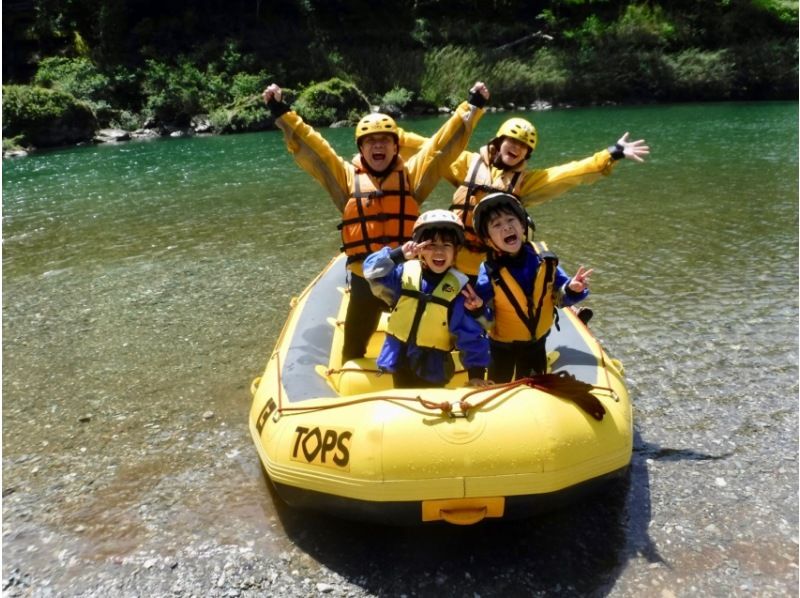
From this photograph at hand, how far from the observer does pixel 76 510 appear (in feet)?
11.6

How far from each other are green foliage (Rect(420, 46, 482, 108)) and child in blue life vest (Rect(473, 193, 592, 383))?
23.3m

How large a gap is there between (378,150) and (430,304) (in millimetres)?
1136

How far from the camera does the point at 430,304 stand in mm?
3227

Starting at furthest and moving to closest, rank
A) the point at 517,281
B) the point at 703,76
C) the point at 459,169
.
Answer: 1. the point at 703,76
2. the point at 459,169
3. the point at 517,281

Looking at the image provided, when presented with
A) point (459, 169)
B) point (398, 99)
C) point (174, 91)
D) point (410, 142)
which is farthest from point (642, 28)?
point (459, 169)

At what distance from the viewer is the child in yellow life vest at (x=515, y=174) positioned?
392cm

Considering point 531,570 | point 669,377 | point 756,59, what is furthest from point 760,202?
point 756,59

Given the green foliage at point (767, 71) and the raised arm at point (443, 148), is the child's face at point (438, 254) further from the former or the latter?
the green foliage at point (767, 71)

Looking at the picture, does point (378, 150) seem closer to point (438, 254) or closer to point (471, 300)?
point (438, 254)

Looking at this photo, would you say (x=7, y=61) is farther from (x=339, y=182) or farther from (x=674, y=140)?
(x=339, y=182)

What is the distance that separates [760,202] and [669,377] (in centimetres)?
579

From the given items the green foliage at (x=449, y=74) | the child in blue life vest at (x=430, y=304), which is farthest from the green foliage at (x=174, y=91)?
the child in blue life vest at (x=430, y=304)

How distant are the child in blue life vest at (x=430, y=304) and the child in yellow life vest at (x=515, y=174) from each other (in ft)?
2.70

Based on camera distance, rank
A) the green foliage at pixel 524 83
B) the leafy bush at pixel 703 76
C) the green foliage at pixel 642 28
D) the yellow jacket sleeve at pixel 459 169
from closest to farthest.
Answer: the yellow jacket sleeve at pixel 459 169
the leafy bush at pixel 703 76
the green foliage at pixel 524 83
the green foliage at pixel 642 28
